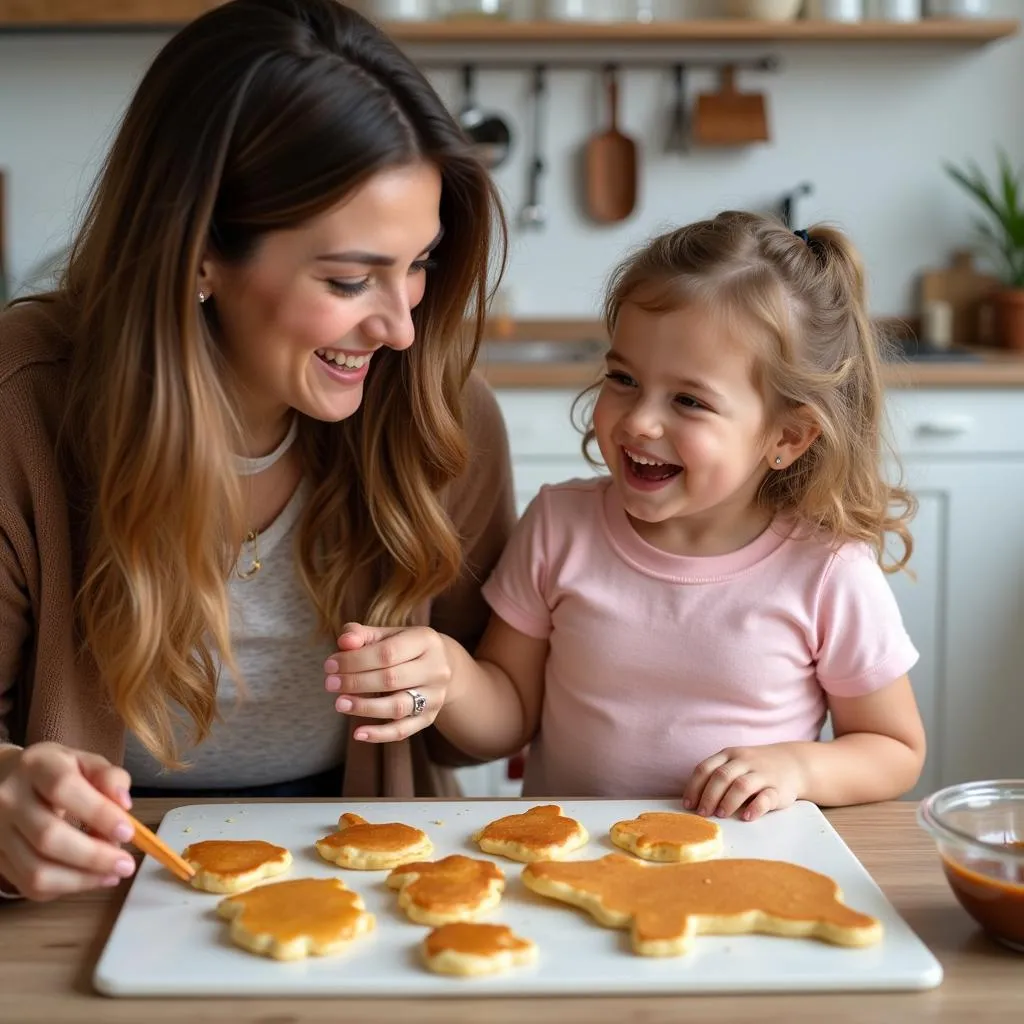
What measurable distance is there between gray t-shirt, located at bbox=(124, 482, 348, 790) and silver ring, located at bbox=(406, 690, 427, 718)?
241mm

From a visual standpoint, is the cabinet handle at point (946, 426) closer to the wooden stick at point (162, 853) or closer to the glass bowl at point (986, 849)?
the glass bowl at point (986, 849)

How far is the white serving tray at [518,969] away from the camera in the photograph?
0.86 m

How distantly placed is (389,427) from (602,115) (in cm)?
222

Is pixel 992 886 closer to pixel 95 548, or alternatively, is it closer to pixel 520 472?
pixel 95 548

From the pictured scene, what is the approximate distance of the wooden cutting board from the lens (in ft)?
11.1

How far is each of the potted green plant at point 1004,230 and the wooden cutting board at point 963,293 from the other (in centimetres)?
6

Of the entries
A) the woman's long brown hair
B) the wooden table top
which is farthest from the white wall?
the wooden table top

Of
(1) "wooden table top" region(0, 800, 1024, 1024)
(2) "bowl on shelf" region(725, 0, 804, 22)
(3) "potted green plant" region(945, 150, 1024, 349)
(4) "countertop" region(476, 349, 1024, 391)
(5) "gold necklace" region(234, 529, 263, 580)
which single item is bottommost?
(1) "wooden table top" region(0, 800, 1024, 1024)

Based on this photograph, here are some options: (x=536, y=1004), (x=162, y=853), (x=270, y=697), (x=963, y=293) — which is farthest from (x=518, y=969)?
(x=963, y=293)

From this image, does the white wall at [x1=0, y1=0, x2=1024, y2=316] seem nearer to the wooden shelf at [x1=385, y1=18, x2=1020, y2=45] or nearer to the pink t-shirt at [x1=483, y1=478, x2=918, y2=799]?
the wooden shelf at [x1=385, y1=18, x2=1020, y2=45]

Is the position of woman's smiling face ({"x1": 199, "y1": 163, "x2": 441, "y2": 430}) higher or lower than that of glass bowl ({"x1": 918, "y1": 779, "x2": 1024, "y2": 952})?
higher

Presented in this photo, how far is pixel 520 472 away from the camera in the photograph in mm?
2785

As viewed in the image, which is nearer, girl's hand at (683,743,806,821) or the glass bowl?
the glass bowl

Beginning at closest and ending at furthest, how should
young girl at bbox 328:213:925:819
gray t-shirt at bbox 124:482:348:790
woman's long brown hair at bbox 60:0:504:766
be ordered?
woman's long brown hair at bbox 60:0:504:766 < young girl at bbox 328:213:925:819 < gray t-shirt at bbox 124:482:348:790
